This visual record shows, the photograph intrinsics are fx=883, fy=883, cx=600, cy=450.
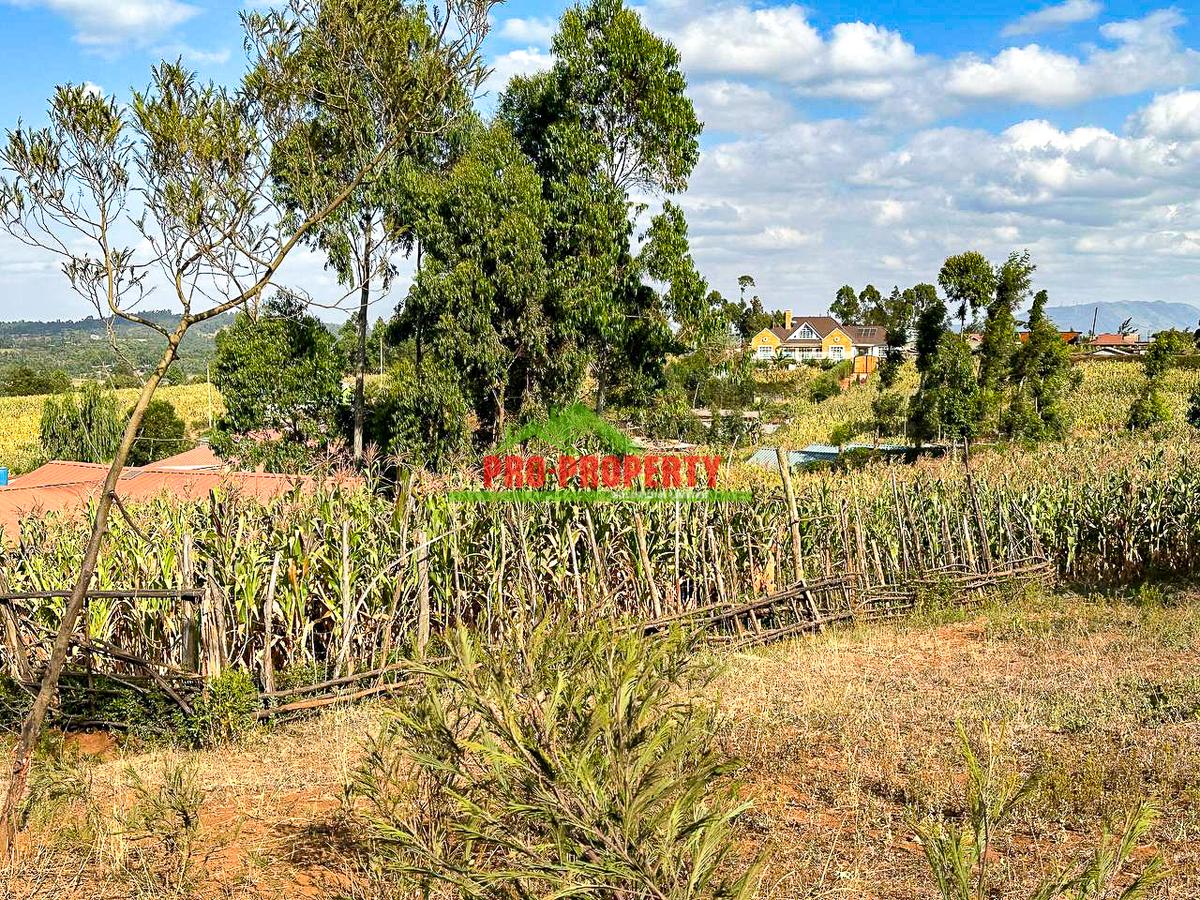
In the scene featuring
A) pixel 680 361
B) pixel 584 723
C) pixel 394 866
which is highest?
pixel 680 361

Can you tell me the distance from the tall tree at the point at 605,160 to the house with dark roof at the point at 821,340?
57.6 meters

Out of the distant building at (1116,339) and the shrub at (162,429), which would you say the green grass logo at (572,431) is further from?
the distant building at (1116,339)

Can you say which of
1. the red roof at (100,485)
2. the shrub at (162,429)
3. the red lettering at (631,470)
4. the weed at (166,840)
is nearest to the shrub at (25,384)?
the shrub at (162,429)

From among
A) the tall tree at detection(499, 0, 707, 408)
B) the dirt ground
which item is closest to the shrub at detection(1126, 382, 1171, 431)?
the tall tree at detection(499, 0, 707, 408)

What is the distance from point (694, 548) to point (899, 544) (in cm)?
292

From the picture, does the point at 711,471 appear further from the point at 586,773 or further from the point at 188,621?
the point at 586,773

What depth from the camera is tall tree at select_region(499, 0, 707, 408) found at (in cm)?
1744

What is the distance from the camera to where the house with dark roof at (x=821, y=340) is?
251 feet

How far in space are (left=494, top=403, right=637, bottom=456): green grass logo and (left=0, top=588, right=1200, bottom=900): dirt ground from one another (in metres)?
5.91

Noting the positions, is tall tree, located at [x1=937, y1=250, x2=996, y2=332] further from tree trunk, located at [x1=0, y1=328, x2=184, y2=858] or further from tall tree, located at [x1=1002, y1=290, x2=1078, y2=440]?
tree trunk, located at [x1=0, y1=328, x2=184, y2=858]

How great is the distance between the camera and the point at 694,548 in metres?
8.43

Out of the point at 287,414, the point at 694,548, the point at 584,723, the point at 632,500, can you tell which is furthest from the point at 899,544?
the point at 287,414

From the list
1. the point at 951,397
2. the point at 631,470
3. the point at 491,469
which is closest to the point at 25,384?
the point at 951,397

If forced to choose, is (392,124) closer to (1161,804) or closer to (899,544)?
(1161,804)
